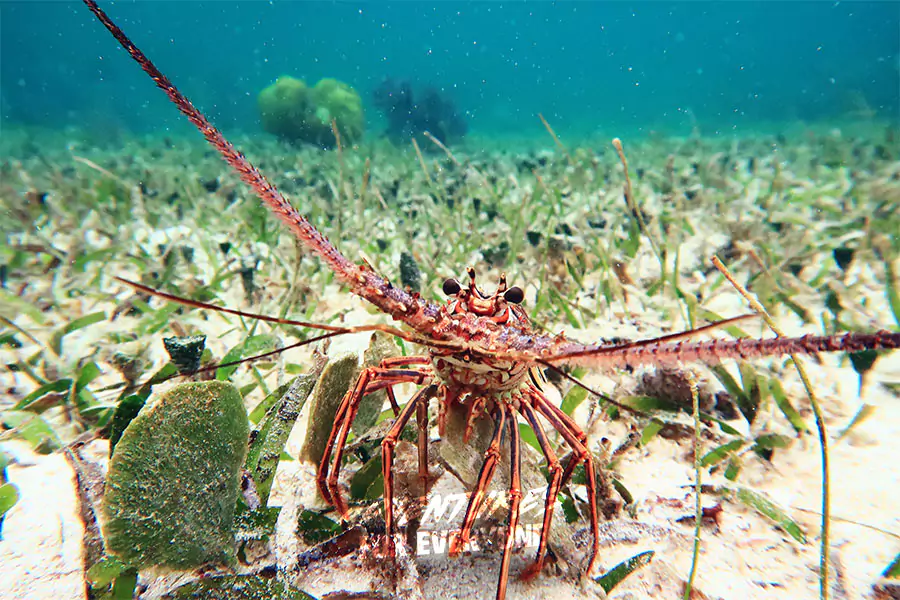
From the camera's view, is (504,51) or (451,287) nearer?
(451,287)

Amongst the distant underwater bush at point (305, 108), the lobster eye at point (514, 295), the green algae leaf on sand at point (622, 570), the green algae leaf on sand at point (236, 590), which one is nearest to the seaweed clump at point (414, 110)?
the distant underwater bush at point (305, 108)

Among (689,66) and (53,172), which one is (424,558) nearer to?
(53,172)

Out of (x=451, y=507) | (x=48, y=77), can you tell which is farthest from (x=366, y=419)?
(x=48, y=77)

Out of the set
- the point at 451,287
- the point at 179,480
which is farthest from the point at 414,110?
the point at 179,480

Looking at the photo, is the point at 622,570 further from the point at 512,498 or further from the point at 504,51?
the point at 504,51

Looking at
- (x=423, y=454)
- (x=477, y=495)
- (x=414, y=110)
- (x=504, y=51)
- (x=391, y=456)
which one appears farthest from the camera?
(x=504, y=51)

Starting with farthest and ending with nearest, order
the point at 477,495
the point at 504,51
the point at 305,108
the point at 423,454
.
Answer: the point at 504,51
the point at 305,108
the point at 423,454
the point at 477,495
